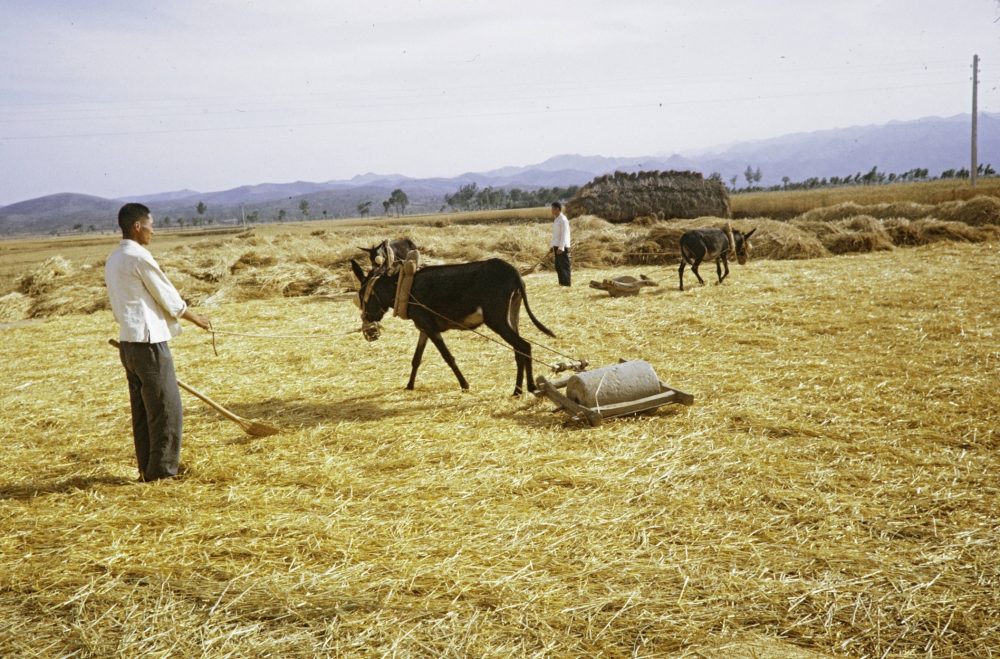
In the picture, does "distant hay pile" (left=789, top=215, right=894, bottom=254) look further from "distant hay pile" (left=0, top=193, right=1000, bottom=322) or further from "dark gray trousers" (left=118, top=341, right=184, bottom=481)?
"dark gray trousers" (left=118, top=341, right=184, bottom=481)

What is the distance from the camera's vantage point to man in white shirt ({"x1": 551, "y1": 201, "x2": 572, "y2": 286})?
49.1 feet

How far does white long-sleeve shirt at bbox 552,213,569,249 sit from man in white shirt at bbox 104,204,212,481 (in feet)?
36.0

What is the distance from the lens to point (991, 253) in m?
16.4

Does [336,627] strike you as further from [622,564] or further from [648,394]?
[648,394]

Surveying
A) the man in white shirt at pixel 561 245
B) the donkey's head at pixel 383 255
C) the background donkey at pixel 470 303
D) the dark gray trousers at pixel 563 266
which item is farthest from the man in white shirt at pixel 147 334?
the dark gray trousers at pixel 563 266

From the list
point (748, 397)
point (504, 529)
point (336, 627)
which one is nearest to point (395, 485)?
point (504, 529)

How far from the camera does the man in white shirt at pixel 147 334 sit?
473 centimetres

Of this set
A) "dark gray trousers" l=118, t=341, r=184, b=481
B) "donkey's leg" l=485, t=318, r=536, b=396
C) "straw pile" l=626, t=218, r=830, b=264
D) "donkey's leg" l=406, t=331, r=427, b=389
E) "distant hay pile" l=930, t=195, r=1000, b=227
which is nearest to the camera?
"dark gray trousers" l=118, t=341, r=184, b=481

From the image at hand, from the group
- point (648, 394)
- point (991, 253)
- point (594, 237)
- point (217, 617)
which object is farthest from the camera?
point (594, 237)

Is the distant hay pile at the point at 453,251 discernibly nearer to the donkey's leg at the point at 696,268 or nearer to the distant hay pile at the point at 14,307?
the distant hay pile at the point at 14,307

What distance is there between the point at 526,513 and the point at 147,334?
10.8 feet

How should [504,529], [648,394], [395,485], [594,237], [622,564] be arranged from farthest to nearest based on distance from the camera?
[594,237]
[648,394]
[395,485]
[504,529]
[622,564]

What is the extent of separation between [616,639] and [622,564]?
0.64 metres

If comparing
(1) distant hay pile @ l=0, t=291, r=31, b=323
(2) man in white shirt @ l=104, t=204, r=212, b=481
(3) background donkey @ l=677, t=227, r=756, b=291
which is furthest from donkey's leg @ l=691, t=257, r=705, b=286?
(1) distant hay pile @ l=0, t=291, r=31, b=323
